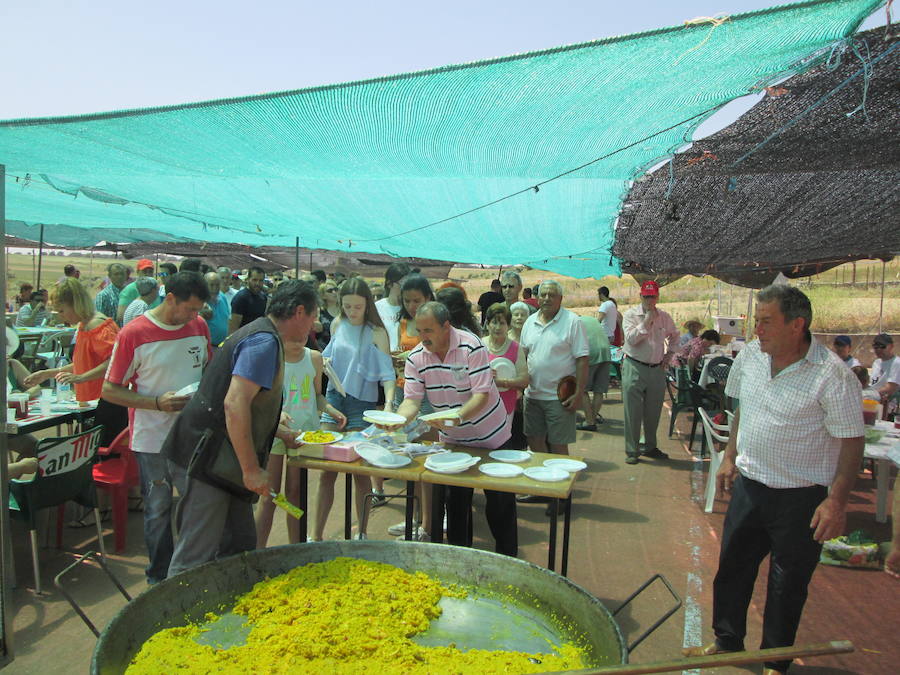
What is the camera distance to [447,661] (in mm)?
1994

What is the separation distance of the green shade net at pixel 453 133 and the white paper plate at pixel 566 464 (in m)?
2.01

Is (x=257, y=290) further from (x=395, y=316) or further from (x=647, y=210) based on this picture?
(x=647, y=210)

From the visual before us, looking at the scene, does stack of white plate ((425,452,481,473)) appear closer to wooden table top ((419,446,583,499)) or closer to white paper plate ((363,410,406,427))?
wooden table top ((419,446,583,499))

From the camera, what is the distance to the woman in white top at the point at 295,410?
376 cm

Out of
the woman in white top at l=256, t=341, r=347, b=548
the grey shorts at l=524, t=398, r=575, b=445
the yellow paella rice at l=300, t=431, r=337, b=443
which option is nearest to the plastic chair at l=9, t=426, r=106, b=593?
the woman in white top at l=256, t=341, r=347, b=548

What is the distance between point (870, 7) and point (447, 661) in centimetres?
294

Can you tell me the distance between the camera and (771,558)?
2941mm

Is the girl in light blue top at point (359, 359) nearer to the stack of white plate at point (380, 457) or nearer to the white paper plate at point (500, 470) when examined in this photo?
the stack of white plate at point (380, 457)

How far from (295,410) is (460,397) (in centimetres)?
106

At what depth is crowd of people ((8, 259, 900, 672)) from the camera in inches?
103

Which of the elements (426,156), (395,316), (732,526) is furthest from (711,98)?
(395,316)

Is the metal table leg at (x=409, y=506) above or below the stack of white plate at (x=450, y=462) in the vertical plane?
below

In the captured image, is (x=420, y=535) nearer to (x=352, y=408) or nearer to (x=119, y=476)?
(x=352, y=408)

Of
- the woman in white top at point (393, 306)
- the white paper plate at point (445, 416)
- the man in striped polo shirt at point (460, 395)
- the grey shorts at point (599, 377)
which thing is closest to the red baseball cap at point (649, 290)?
the grey shorts at point (599, 377)
